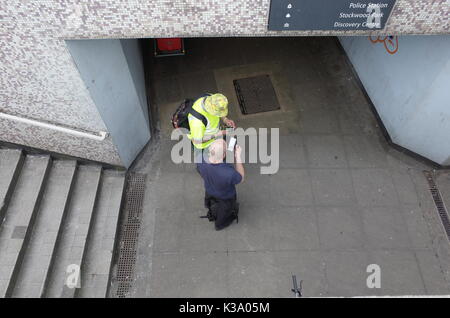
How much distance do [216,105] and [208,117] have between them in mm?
247

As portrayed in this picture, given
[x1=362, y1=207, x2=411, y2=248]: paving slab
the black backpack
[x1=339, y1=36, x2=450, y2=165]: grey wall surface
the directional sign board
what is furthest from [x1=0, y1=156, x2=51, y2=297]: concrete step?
[x1=339, y1=36, x2=450, y2=165]: grey wall surface

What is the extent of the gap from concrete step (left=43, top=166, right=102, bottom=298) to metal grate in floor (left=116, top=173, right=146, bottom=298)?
47 cm

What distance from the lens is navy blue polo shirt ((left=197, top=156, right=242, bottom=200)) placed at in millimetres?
4129

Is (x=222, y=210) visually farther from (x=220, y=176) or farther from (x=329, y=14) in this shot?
(x=329, y=14)


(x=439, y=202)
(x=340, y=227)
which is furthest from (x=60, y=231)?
(x=439, y=202)

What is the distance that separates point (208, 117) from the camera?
4562 mm

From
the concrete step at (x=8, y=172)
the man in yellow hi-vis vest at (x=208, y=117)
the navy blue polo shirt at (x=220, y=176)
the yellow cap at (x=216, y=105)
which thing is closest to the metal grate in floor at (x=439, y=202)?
the navy blue polo shirt at (x=220, y=176)

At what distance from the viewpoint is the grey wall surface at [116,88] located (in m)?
4.11

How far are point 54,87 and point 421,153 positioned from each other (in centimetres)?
518

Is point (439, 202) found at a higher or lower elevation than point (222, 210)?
higher

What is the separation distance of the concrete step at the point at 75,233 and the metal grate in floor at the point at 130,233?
0.47 meters

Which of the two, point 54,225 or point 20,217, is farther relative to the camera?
point 54,225

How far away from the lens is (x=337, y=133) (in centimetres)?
615
